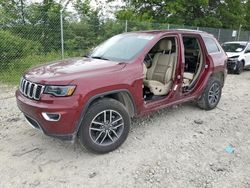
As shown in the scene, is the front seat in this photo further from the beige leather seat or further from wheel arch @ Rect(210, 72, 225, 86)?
wheel arch @ Rect(210, 72, 225, 86)

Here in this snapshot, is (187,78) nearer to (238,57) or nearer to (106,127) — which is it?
(106,127)

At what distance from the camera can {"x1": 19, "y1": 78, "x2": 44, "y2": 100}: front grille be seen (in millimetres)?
3170

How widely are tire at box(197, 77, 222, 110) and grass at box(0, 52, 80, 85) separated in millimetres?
4990

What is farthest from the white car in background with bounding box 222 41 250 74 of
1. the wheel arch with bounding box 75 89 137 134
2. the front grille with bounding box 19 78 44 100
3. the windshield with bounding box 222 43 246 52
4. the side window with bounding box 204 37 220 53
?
the front grille with bounding box 19 78 44 100

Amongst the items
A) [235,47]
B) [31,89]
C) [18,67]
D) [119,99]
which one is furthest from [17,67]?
[235,47]

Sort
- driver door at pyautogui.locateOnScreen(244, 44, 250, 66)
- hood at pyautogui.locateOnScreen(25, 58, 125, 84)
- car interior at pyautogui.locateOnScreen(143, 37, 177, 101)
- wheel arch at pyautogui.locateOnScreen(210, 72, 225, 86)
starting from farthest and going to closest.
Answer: driver door at pyautogui.locateOnScreen(244, 44, 250, 66)
wheel arch at pyautogui.locateOnScreen(210, 72, 225, 86)
car interior at pyautogui.locateOnScreen(143, 37, 177, 101)
hood at pyautogui.locateOnScreen(25, 58, 125, 84)

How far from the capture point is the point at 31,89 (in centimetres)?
328

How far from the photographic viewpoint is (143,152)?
363 centimetres

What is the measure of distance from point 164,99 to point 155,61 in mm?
888

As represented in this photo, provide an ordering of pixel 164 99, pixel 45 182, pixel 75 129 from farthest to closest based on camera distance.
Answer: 1. pixel 164 99
2. pixel 75 129
3. pixel 45 182

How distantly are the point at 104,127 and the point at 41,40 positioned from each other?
564 cm

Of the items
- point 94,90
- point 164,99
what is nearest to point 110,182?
point 94,90

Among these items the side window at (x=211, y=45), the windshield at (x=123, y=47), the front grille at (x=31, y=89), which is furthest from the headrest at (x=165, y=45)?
the front grille at (x=31, y=89)

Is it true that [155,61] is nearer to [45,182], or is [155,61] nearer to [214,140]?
[214,140]
